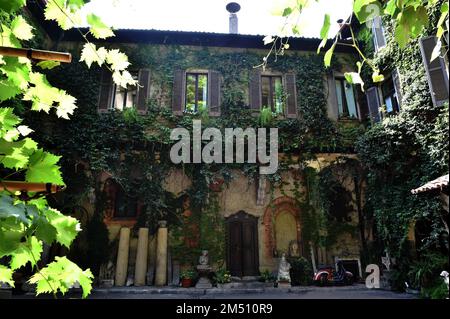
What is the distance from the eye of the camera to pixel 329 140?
11297mm

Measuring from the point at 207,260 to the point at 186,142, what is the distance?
3.83m

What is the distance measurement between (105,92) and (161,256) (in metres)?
5.90

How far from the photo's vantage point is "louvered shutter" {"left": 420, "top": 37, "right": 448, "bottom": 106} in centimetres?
776

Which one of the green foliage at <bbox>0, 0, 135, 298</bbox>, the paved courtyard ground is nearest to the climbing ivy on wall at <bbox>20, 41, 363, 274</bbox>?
the paved courtyard ground

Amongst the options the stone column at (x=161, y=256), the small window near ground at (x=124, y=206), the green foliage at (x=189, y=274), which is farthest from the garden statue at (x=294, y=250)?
the small window near ground at (x=124, y=206)

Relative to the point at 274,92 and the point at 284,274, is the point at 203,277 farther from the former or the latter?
the point at 274,92

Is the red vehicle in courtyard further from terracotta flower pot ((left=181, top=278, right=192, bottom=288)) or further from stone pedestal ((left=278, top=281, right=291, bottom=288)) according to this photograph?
terracotta flower pot ((left=181, top=278, right=192, bottom=288))

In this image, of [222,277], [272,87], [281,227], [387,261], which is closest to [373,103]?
[272,87]

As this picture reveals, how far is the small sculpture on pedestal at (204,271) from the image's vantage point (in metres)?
9.56

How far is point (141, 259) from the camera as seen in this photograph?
1003 centimetres

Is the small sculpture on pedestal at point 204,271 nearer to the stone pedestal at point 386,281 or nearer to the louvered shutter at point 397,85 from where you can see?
the stone pedestal at point 386,281

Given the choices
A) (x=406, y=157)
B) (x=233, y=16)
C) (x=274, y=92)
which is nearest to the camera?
(x=406, y=157)

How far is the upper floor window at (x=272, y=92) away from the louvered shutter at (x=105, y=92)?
5.40 metres
